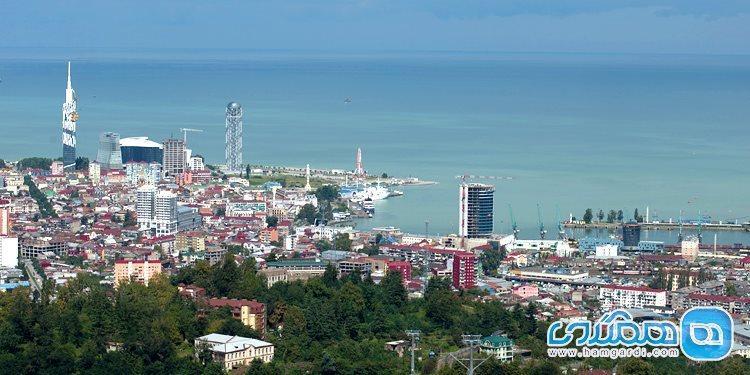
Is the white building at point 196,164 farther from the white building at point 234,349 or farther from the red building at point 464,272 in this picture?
the white building at point 234,349

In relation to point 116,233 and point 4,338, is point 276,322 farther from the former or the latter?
point 116,233

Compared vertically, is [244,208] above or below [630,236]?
above

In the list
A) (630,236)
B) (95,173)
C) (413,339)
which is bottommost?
(413,339)

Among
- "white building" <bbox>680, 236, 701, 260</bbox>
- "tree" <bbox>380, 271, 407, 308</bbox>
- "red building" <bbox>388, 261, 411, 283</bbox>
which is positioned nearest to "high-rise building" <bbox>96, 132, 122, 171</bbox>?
"white building" <bbox>680, 236, 701, 260</bbox>

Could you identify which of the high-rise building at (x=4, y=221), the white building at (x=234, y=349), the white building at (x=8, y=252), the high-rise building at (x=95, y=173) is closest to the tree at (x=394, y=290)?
the white building at (x=234, y=349)

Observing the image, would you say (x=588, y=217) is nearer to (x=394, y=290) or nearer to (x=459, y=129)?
(x=394, y=290)

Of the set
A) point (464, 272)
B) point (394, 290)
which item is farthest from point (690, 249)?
point (394, 290)
